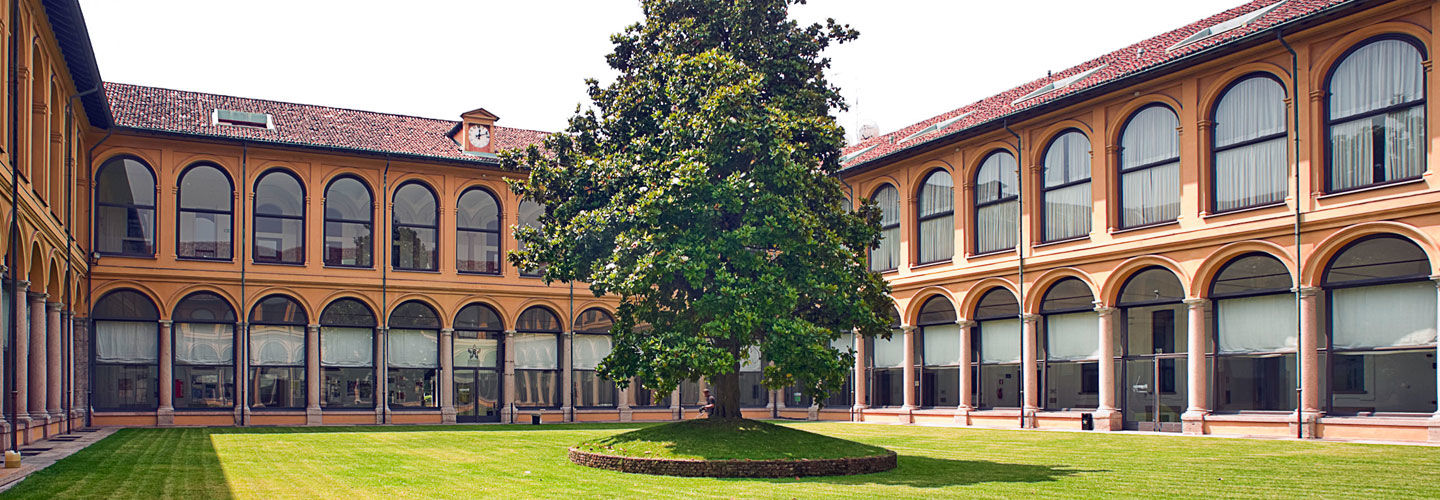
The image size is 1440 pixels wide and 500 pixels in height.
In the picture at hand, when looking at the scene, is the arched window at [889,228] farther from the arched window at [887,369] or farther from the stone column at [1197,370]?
the stone column at [1197,370]

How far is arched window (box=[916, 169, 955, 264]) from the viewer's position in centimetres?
3853

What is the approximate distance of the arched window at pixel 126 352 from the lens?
124ft

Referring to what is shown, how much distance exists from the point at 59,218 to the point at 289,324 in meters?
10.9

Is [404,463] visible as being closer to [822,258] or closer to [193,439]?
[822,258]

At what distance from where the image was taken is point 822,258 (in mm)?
21609

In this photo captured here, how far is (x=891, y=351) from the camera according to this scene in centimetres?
4138

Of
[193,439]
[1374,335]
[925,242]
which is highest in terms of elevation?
[925,242]

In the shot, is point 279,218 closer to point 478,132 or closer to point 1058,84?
point 478,132

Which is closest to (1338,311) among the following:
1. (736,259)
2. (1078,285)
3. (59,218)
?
(1078,285)

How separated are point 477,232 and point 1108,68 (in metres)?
21.6

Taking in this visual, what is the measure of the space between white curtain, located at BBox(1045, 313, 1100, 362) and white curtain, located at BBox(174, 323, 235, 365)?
25.1m

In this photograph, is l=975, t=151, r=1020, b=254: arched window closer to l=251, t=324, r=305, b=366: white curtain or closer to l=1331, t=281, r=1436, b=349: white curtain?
l=1331, t=281, r=1436, b=349: white curtain

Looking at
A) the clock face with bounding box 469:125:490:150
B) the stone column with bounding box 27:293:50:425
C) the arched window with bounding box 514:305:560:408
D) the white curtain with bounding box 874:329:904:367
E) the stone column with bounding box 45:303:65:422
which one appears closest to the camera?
the stone column with bounding box 27:293:50:425

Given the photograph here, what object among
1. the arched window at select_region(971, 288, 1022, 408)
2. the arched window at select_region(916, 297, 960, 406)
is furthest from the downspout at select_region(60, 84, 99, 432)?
the arched window at select_region(971, 288, 1022, 408)
